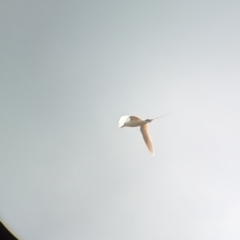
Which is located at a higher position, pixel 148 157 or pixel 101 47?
pixel 101 47

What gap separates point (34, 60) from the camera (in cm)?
111

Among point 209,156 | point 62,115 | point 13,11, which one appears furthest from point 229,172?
point 13,11

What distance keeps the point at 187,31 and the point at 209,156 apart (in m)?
0.48

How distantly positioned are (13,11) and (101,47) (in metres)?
0.34

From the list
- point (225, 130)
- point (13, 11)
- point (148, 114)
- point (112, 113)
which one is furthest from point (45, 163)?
point (225, 130)

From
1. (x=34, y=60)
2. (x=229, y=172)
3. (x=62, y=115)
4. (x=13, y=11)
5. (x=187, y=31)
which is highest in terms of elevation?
(x=13, y=11)

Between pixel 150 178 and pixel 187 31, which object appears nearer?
pixel 187 31

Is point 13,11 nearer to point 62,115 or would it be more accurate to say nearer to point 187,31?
point 62,115

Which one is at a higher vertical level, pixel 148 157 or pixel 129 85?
pixel 129 85

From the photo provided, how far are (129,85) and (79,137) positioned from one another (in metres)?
0.28

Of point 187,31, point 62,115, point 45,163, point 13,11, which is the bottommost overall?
point 45,163

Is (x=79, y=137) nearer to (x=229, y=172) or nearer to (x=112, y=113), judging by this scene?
(x=112, y=113)

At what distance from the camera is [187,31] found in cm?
107

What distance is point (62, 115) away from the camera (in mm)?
1150
